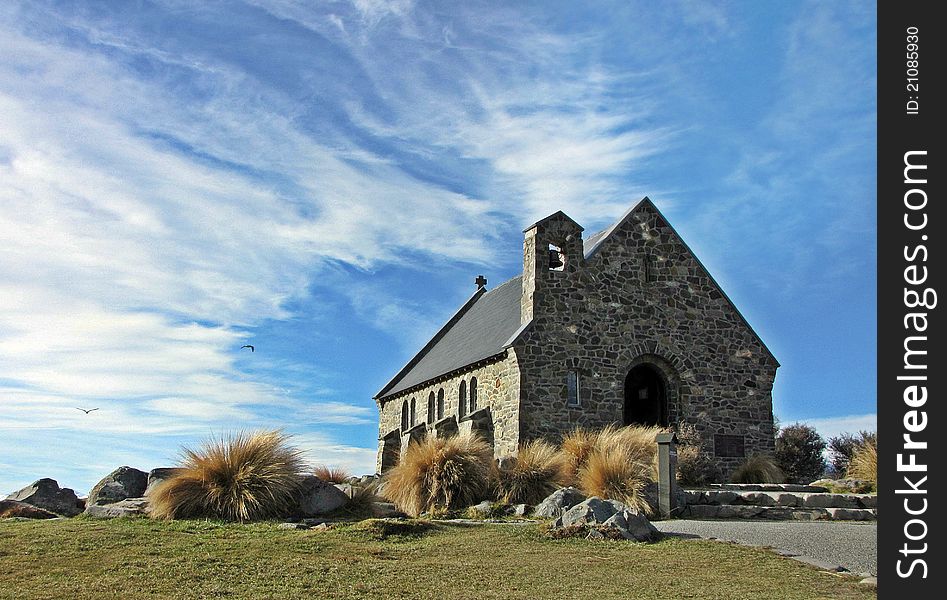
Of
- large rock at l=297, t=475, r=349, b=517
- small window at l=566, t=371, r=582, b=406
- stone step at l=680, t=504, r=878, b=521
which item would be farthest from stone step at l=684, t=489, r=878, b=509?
small window at l=566, t=371, r=582, b=406

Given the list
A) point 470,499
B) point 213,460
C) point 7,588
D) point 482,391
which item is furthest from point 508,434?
point 7,588

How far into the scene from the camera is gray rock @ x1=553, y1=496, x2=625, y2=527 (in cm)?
1394

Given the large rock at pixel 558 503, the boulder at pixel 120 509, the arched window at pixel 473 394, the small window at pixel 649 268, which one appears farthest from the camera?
the arched window at pixel 473 394

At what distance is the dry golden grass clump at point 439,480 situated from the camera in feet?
57.4

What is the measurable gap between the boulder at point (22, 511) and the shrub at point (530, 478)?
355 inches

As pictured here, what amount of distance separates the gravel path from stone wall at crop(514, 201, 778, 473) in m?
9.30

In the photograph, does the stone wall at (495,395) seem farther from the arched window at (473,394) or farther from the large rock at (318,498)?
the large rock at (318,498)

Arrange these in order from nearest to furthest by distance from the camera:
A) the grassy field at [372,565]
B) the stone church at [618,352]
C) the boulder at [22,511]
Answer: the grassy field at [372,565] < the boulder at [22,511] < the stone church at [618,352]

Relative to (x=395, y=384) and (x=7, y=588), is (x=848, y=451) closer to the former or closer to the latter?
(x=395, y=384)

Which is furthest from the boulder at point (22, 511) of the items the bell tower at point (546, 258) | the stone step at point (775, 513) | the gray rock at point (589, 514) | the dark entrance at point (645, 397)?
the dark entrance at point (645, 397)

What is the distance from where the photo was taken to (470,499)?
17.7 m

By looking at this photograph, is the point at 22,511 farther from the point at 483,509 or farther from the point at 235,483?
the point at 483,509

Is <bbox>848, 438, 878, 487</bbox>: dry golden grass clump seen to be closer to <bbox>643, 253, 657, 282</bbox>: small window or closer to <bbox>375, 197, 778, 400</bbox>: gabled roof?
<bbox>375, 197, 778, 400</bbox>: gabled roof

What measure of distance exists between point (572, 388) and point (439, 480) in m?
8.67
